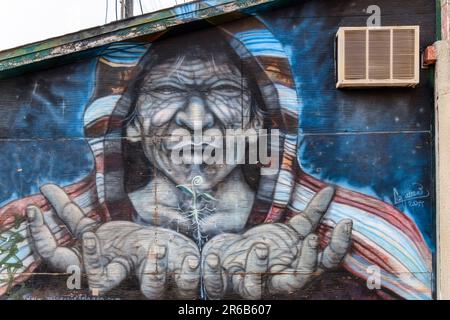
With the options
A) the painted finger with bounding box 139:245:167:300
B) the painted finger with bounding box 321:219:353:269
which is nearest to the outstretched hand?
the painted finger with bounding box 139:245:167:300

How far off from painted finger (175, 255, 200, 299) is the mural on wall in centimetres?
3

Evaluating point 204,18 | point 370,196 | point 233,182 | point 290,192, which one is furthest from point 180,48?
point 370,196

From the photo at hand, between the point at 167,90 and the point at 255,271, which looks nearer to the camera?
the point at 255,271

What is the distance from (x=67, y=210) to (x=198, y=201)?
168 centimetres

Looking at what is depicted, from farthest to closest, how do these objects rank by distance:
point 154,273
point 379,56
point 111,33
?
point 154,273 → point 111,33 → point 379,56

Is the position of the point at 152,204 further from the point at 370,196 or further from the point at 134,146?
the point at 370,196

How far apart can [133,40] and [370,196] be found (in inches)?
141

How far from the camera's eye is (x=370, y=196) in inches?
255

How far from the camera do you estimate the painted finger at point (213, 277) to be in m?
6.50
